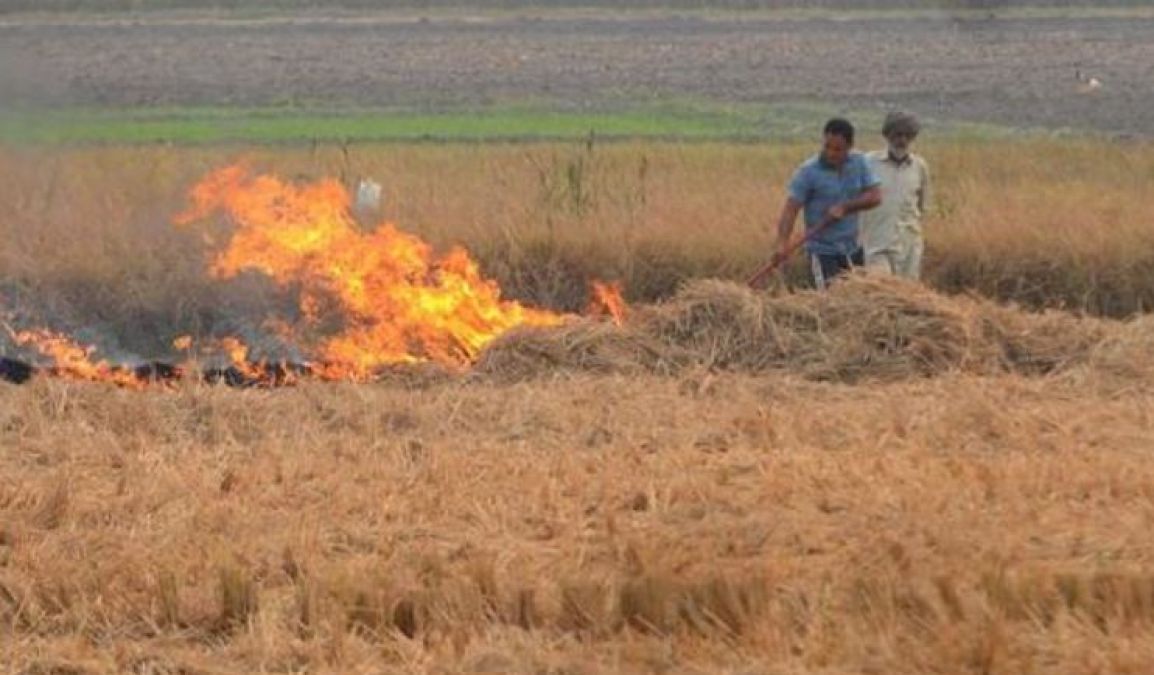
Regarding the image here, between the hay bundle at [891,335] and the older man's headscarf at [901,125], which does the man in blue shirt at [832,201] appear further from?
the hay bundle at [891,335]

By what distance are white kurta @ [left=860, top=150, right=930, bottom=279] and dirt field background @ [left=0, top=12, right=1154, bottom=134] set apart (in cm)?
1487

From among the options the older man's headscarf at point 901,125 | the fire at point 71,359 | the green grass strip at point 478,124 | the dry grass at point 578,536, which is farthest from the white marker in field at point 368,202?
the green grass strip at point 478,124

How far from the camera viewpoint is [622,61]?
→ 3816cm

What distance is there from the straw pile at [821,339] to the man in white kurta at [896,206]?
92 centimetres

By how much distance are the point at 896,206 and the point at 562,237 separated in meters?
3.41

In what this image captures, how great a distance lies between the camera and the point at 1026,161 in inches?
726

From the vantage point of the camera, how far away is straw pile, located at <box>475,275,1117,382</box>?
10.2m

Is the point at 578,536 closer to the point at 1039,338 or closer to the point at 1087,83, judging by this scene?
the point at 1039,338

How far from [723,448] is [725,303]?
2.72m

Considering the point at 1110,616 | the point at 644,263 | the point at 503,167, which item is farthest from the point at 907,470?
the point at 503,167

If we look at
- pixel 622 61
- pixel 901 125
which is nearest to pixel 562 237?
pixel 901 125

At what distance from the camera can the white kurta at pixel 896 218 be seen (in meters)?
11.6

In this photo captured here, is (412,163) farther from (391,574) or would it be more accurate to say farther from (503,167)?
(391,574)

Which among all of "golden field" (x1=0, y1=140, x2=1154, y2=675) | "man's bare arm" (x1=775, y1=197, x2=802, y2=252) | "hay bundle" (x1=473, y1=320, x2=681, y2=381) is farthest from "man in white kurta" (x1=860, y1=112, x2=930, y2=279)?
"hay bundle" (x1=473, y1=320, x2=681, y2=381)
